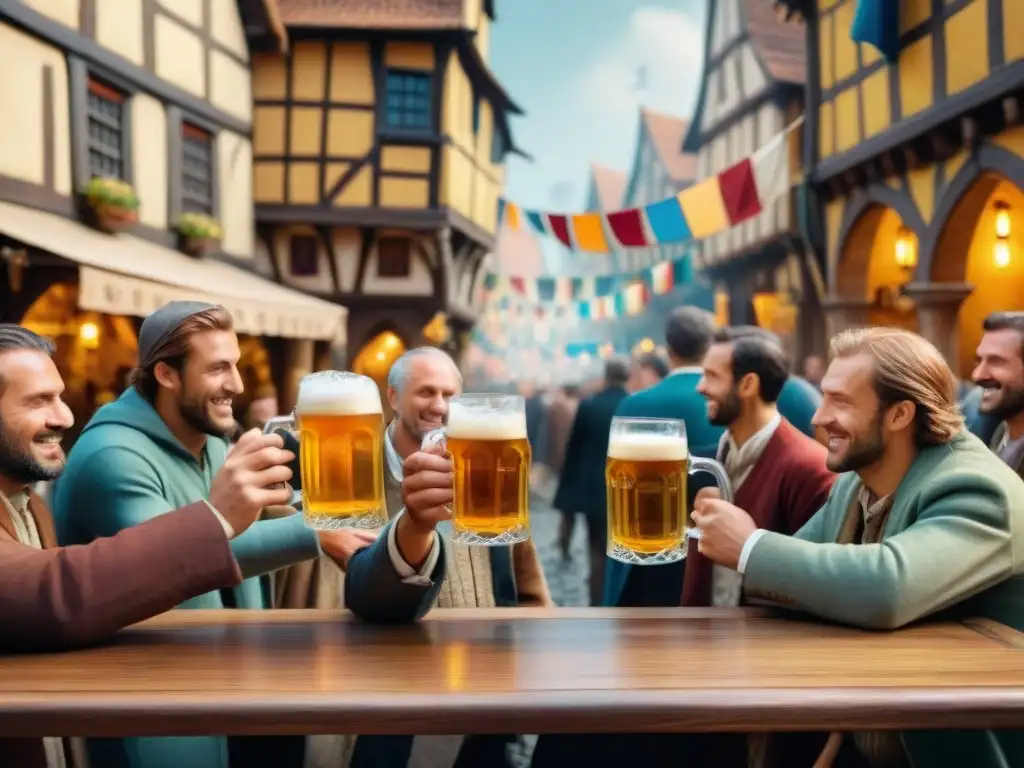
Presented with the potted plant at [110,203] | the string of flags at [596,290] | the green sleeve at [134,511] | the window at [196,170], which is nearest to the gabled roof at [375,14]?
the window at [196,170]

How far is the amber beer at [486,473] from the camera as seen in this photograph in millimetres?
1492

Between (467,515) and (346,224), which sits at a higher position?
(346,224)

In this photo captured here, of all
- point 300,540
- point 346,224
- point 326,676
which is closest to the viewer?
point 326,676

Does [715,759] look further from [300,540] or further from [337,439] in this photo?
[337,439]

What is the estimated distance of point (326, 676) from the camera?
50.9 inches

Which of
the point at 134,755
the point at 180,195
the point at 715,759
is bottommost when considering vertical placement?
the point at 715,759

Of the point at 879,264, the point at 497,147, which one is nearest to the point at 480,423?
the point at 879,264

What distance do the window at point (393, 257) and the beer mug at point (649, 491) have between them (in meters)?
11.9

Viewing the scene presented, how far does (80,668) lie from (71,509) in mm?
825

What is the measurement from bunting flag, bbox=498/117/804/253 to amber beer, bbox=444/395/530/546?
7.87m

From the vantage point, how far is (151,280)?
7051mm

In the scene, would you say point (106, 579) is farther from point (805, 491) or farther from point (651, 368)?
point (651, 368)

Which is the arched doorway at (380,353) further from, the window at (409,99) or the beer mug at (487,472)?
the beer mug at (487,472)

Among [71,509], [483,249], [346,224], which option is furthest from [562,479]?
[483,249]
